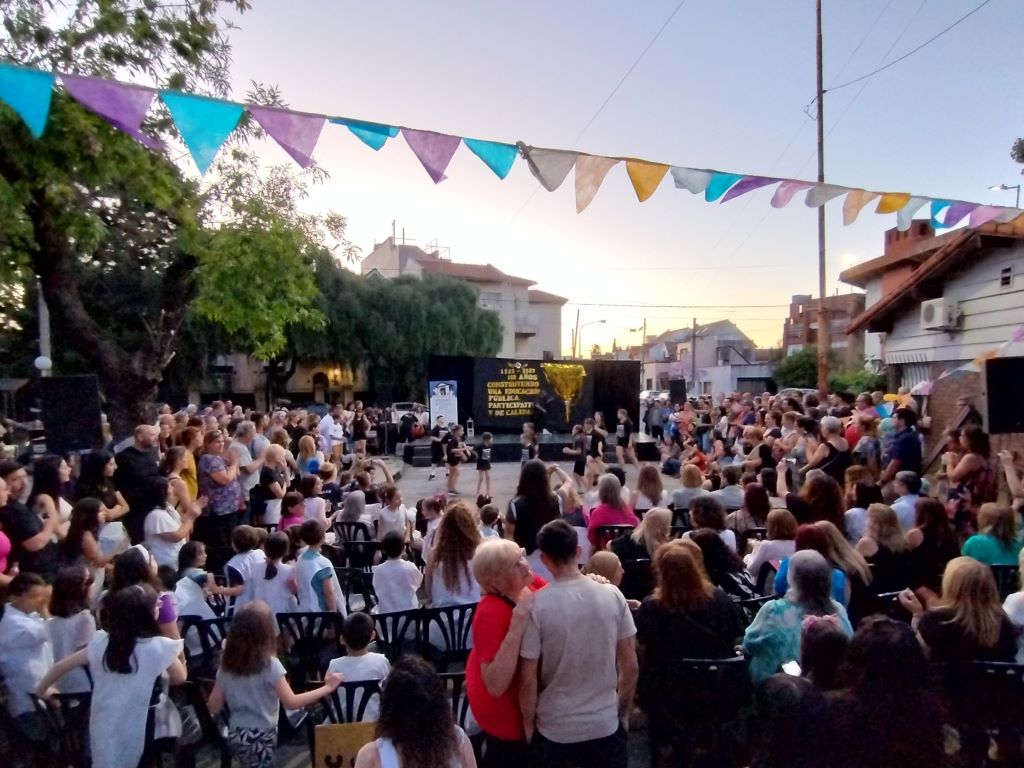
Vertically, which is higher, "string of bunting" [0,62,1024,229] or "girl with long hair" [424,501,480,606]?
"string of bunting" [0,62,1024,229]

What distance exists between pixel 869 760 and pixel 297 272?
1014cm

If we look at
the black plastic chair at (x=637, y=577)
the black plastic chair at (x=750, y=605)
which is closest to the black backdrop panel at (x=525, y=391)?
the black plastic chair at (x=637, y=577)

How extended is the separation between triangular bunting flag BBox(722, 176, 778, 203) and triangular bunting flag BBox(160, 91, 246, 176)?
3.56m

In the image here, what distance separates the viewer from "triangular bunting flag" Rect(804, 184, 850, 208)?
237 inches

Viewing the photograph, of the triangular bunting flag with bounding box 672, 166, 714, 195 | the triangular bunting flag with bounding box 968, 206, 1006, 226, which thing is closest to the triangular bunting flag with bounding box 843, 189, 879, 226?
the triangular bunting flag with bounding box 968, 206, 1006, 226

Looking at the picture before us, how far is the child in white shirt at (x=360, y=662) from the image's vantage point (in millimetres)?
3246

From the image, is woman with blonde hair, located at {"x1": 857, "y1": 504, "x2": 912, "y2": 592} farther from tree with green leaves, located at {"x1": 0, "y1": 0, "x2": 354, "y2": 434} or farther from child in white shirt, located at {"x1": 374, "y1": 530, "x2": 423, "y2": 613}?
tree with green leaves, located at {"x1": 0, "y1": 0, "x2": 354, "y2": 434}

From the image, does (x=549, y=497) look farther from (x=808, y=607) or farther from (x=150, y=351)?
(x=150, y=351)

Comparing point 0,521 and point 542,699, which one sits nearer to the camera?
point 542,699

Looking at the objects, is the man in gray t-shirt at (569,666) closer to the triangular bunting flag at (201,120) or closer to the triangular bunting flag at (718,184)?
the triangular bunting flag at (201,120)

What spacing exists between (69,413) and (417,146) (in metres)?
4.71

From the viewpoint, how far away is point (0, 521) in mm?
4367

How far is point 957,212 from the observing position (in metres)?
6.54

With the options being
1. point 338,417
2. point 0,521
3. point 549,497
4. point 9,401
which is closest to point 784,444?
point 549,497
